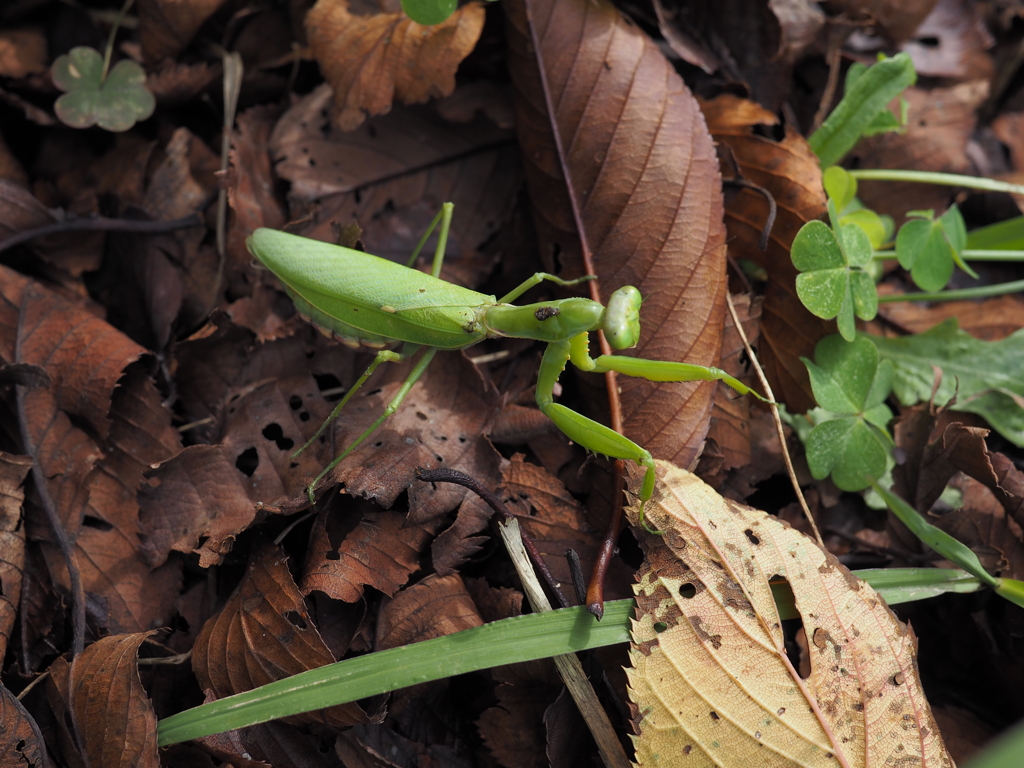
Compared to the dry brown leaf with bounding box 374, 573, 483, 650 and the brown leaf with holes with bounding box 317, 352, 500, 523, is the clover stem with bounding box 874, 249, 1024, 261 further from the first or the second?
the dry brown leaf with bounding box 374, 573, 483, 650

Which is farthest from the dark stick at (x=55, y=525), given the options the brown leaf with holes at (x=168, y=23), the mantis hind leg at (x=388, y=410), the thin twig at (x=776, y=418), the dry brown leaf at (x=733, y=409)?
the thin twig at (x=776, y=418)

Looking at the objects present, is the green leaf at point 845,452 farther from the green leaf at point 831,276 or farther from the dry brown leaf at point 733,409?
the green leaf at point 831,276

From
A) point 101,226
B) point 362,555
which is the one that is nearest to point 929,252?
point 362,555

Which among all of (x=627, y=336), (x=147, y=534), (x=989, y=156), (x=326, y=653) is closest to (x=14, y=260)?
(x=147, y=534)

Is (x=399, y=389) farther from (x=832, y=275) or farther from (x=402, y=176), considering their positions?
(x=832, y=275)

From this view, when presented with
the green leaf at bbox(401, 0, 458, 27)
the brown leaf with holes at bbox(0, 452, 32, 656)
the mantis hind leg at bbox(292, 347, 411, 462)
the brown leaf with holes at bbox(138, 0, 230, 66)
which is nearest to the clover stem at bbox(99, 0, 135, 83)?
the brown leaf with holes at bbox(138, 0, 230, 66)

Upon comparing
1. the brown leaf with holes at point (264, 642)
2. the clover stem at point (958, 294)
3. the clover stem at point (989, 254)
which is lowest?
the brown leaf with holes at point (264, 642)

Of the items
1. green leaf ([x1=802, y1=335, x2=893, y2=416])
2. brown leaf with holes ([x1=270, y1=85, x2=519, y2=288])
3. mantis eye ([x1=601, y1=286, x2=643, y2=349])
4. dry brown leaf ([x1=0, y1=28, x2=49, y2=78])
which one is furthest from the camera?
dry brown leaf ([x1=0, y1=28, x2=49, y2=78])

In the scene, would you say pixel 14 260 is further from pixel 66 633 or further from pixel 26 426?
pixel 66 633
